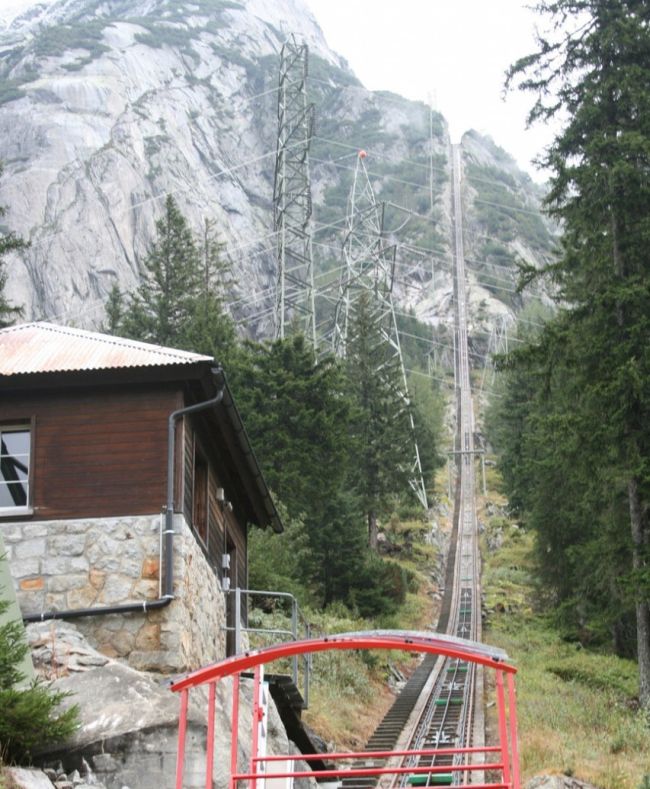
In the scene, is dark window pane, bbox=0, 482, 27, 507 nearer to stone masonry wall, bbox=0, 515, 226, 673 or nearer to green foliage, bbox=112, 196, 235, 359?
stone masonry wall, bbox=0, 515, 226, 673

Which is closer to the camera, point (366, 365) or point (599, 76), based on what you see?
point (599, 76)

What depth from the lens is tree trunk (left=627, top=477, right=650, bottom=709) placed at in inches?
842

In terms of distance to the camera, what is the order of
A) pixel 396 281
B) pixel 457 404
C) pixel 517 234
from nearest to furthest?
pixel 457 404 → pixel 396 281 → pixel 517 234

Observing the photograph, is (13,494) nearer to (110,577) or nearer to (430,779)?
(110,577)

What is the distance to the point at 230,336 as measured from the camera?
4059 cm

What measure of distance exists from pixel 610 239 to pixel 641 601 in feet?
25.4

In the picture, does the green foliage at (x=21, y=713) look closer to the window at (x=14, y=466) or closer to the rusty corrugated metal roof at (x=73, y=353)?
the window at (x=14, y=466)

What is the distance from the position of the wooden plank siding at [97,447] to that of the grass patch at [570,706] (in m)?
6.50

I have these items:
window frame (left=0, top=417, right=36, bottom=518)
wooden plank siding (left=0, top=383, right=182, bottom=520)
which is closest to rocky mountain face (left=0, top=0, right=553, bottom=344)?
window frame (left=0, top=417, right=36, bottom=518)

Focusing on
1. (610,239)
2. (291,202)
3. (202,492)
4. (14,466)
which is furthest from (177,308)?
(14,466)

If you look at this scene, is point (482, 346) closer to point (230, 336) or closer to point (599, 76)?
point (230, 336)

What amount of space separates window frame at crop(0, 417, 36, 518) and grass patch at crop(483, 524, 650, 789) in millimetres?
7647

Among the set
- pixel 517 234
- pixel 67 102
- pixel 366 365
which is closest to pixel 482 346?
pixel 517 234

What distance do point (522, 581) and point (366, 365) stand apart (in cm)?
1194
